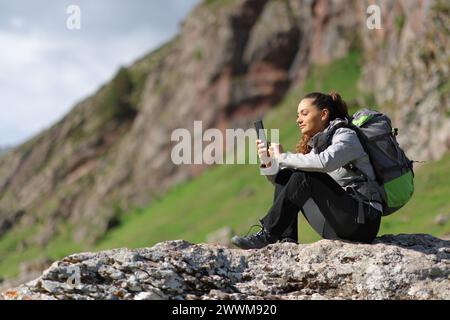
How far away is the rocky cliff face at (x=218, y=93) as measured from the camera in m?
39.0

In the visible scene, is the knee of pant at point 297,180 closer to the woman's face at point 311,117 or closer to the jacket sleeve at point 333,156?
the jacket sleeve at point 333,156

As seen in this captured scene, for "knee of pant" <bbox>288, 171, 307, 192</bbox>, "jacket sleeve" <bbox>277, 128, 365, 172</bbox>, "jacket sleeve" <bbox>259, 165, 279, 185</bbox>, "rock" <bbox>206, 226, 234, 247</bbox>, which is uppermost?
"jacket sleeve" <bbox>277, 128, 365, 172</bbox>

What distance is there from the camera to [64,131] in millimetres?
104688

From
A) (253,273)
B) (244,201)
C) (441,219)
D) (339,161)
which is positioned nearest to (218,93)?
(244,201)

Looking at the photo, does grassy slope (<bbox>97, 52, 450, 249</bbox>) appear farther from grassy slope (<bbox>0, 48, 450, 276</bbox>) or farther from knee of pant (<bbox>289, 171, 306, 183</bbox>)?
knee of pant (<bbox>289, 171, 306, 183</bbox>)

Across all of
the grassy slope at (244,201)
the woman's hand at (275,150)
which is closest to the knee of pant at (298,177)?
the woman's hand at (275,150)

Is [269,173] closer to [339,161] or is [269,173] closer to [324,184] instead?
[324,184]

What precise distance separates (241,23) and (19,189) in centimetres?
5012

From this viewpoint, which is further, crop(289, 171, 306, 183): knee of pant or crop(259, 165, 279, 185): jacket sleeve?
crop(259, 165, 279, 185): jacket sleeve

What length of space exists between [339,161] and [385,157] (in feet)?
2.44

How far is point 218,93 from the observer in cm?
6775

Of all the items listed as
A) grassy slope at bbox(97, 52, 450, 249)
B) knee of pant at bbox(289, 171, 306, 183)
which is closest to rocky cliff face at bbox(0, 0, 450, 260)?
grassy slope at bbox(97, 52, 450, 249)

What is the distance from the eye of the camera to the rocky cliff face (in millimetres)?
39000
